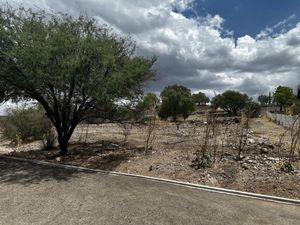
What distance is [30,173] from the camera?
31.3 ft

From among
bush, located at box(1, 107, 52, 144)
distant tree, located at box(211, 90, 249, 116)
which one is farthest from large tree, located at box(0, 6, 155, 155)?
distant tree, located at box(211, 90, 249, 116)

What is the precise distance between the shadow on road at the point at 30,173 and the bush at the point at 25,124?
871cm

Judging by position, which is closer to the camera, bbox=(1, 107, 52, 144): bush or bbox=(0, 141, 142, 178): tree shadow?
bbox=(0, 141, 142, 178): tree shadow

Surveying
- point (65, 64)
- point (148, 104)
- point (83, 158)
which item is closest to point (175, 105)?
point (148, 104)

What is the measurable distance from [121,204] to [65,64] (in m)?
5.52

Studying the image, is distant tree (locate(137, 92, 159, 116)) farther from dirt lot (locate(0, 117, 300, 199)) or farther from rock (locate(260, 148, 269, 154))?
rock (locate(260, 148, 269, 154))

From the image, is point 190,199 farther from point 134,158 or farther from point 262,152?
point 262,152

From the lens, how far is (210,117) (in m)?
12.0

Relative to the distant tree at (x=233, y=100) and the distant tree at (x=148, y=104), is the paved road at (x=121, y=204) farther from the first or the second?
the distant tree at (x=233, y=100)

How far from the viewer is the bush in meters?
20.0

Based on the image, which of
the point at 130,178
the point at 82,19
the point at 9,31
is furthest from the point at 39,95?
the point at 130,178

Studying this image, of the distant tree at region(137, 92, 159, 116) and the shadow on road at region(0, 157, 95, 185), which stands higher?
the distant tree at region(137, 92, 159, 116)

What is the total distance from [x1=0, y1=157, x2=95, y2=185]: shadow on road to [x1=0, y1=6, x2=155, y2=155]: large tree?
2533mm

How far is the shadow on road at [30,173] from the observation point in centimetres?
869
